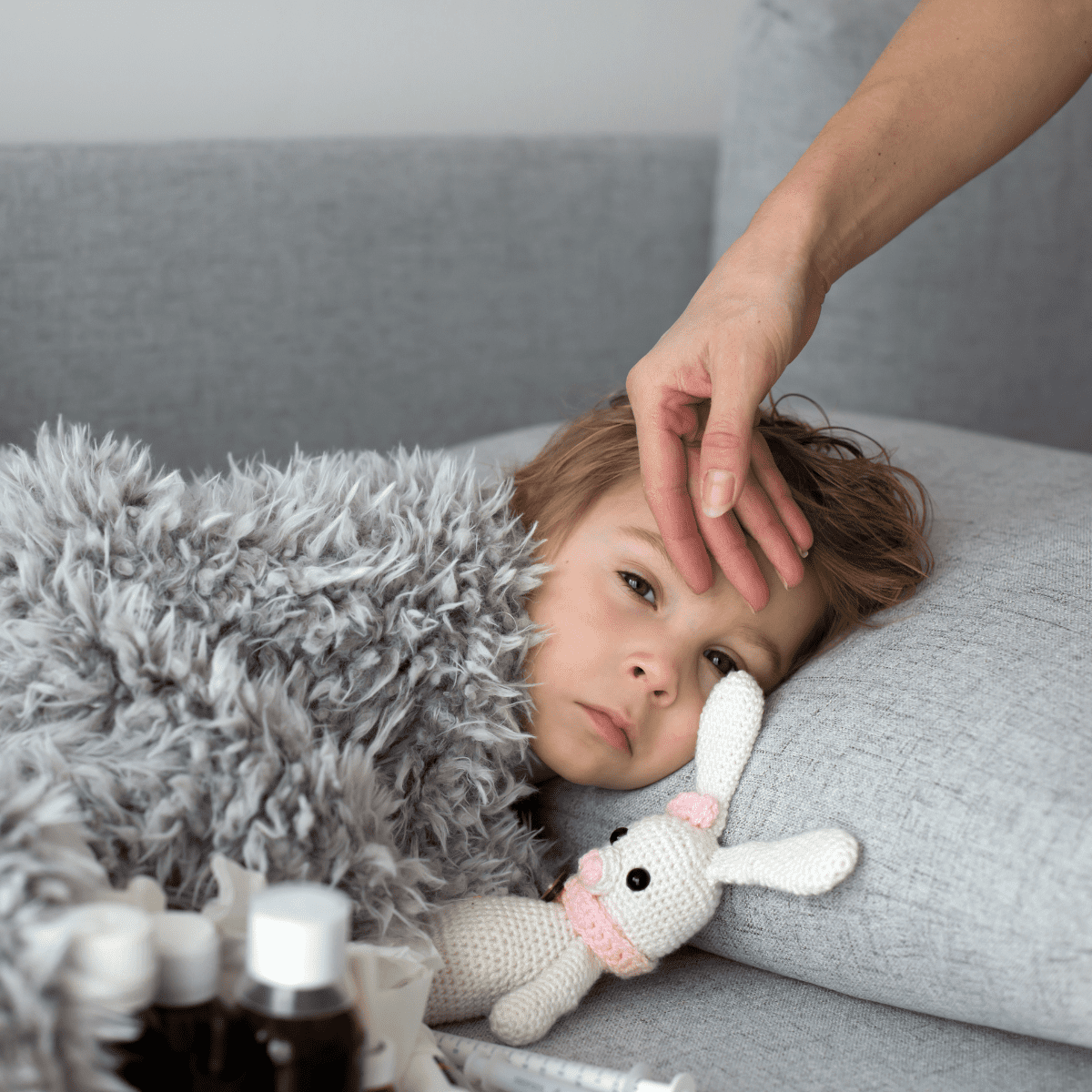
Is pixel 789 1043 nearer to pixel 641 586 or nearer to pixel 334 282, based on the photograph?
pixel 641 586

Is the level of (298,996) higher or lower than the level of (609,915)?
higher

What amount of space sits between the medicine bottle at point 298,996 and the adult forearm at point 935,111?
649 mm

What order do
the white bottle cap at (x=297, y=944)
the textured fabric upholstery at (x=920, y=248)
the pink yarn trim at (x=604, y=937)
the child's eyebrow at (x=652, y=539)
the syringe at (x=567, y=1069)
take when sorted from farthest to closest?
the textured fabric upholstery at (x=920, y=248) → the child's eyebrow at (x=652, y=539) → the pink yarn trim at (x=604, y=937) → the syringe at (x=567, y=1069) → the white bottle cap at (x=297, y=944)

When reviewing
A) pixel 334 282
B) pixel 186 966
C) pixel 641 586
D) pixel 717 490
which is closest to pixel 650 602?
pixel 641 586

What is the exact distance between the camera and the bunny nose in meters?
0.71

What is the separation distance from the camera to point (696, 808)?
2.38ft

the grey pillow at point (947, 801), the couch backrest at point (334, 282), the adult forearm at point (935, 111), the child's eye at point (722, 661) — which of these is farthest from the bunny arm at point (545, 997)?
the couch backrest at point (334, 282)

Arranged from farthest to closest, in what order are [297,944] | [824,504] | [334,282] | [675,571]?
1. [334,282]
2. [824,504]
3. [675,571]
4. [297,944]

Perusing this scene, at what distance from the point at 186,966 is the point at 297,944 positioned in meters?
0.08

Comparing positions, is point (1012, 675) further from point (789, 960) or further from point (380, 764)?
point (380, 764)

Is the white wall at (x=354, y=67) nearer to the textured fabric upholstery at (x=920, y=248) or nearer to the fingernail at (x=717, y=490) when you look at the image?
the textured fabric upholstery at (x=920, y=248)

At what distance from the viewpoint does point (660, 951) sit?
700 millimetres

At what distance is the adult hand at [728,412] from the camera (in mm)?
736

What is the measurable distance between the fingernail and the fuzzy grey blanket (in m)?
0.15
